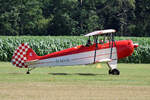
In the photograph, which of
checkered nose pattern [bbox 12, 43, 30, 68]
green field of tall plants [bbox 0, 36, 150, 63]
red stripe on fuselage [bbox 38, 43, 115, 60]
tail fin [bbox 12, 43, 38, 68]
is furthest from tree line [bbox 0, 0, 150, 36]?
checkered nose pattern [bbox 12, 43, 30, 68]

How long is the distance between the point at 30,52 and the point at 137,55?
676 inches

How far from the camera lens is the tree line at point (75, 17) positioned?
63.6 meters

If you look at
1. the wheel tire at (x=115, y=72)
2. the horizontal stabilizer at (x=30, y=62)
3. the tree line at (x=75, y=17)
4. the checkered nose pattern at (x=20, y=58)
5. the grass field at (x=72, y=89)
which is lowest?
the wheel tire at (x=115, y=72)

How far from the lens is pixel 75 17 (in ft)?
214

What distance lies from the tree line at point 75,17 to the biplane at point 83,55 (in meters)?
40.4

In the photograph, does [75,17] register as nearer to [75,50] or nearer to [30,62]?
[75,50]

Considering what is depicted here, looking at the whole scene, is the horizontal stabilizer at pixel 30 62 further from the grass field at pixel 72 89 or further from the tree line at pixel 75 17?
the tree line at pixel 75 17

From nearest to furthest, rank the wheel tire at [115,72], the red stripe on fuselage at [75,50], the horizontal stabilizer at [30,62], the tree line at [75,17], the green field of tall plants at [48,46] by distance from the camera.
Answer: the horizontal stabilizer at [30,62]
the red stripe on fuselage at [75,50]
the wheel tire at [115,72]
the green field of tall plants at [48,46]
the tree line at [75,17]

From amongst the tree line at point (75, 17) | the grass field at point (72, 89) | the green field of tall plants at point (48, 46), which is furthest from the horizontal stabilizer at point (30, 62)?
the tree line at point (75, 17)

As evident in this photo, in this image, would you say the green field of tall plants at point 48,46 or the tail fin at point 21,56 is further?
the green field of tall plants at point 48,46

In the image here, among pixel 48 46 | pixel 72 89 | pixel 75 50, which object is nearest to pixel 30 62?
pixel 75 50

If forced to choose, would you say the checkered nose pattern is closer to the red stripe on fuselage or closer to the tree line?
→ the red stripe on fuselage

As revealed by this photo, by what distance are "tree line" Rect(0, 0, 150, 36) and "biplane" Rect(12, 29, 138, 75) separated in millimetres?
40352

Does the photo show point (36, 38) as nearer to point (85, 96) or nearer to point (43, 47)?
point (43, 47)
